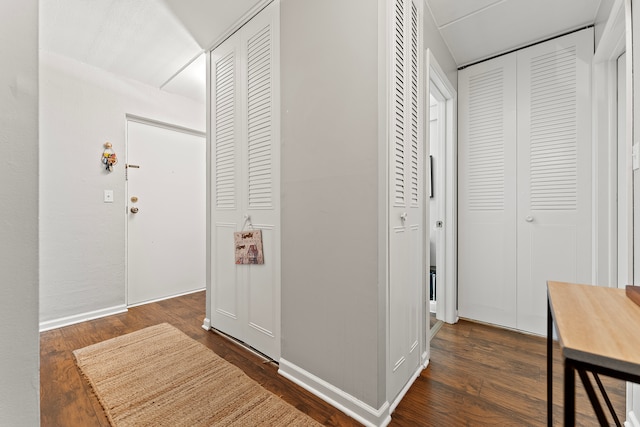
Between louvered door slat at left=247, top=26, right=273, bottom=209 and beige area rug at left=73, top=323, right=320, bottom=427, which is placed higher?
louvered door slat at left=247, top=26, right=273, bottom=209

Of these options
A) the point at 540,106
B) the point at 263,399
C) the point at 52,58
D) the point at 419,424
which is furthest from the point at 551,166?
the point at 52,58

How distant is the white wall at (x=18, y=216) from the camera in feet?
1.87

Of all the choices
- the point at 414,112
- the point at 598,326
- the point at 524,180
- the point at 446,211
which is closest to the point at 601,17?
the point at 524,180

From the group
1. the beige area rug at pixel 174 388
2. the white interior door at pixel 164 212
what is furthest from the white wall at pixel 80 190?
the beige area rug at pixel 174 388

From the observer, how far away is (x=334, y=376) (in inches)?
52.3

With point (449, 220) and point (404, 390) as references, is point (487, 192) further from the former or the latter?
point (404, 390)

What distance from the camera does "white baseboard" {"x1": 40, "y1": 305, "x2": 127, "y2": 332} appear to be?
2.22m

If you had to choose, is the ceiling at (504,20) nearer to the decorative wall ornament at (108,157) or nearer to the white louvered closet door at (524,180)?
the white louvered closet door at (524,180)

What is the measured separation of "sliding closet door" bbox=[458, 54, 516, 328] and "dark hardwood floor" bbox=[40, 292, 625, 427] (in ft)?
0.91

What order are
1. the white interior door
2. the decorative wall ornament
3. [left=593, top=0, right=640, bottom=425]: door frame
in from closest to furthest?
[left=593, top=0, right=640, bottom=425]: door frame → the decorative wall ornament → the white interior door

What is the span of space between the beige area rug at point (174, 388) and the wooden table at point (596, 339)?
1047 millimetres

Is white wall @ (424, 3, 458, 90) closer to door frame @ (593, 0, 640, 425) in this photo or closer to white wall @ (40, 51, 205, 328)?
door frame @ (593, 0, 640, 425)

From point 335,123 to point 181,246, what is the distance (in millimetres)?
2731

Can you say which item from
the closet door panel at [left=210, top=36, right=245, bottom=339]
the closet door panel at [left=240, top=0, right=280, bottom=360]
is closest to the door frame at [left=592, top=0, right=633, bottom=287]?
the closet door panel at [left=240, top=0, right=280, bottom=360]
